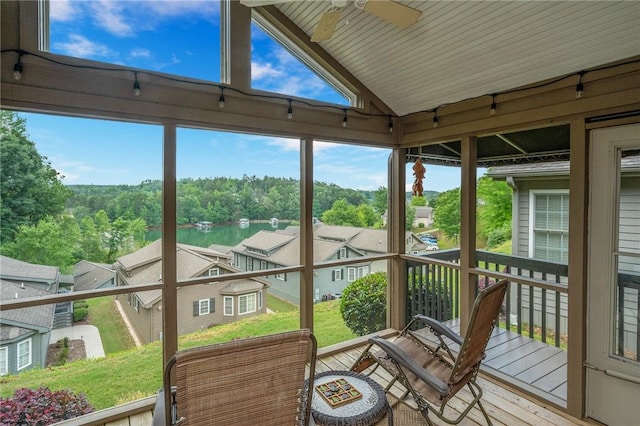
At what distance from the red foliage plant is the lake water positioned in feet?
4.37

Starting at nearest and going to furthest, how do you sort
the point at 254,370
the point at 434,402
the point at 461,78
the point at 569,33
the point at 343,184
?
1. the point at 254,370
2. the point at 434,402
3. the point at 569,33
4. the point at 461,78
5. the point at 343,184

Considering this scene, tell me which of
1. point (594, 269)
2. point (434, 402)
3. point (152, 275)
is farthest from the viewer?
point (152, 275)

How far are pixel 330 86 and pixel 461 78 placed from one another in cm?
136

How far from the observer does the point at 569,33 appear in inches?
91.7

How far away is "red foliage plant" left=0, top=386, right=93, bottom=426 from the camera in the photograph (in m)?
2.29

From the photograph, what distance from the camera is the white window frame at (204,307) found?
3.04 metres

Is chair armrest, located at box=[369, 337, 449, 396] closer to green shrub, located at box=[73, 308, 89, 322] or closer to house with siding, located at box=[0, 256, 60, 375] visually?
green shrub, located at box=[73, 308, 89, 322]

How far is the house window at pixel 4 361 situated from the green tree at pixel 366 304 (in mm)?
2961

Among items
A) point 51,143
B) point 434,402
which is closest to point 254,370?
point 434,402

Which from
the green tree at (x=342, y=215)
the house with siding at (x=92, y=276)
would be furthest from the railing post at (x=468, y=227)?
the house with siding at (x=92, y=276)

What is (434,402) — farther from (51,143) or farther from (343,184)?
(51,143)

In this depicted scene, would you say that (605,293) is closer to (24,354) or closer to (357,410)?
(357,410)

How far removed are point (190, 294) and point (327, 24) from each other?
99.6 inches

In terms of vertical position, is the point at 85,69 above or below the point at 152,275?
above
